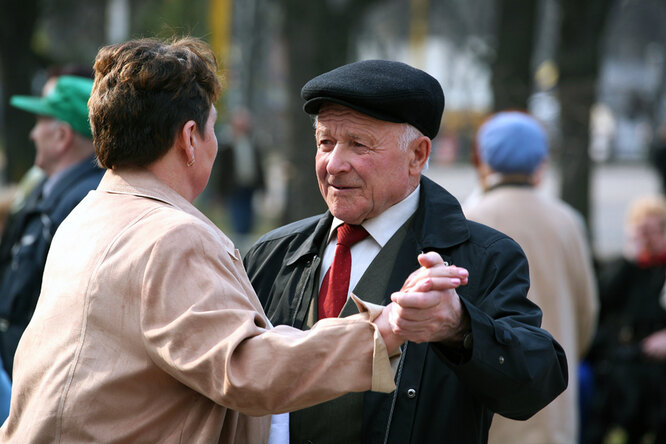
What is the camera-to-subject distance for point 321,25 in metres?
9.52

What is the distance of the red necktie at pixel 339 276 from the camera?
2.90 m

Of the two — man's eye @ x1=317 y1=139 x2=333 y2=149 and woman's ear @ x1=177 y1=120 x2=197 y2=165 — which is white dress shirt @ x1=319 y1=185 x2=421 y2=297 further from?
woman's ear @ x1=177 y1=120 x2=197 y2=165

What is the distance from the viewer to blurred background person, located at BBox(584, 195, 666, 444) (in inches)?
247

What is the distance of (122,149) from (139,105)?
0.43 ft

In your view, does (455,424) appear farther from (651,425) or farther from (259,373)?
(651,425)

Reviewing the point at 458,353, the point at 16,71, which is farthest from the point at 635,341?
the point at 16,71

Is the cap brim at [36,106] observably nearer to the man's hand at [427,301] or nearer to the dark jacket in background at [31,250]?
the dark jacket in background at [31,250]

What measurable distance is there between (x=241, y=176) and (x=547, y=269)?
10.7m

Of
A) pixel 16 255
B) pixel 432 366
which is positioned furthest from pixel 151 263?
pixel 16 255

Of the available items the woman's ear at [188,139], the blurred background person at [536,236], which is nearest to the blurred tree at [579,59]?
the blurred background person at [536,236]

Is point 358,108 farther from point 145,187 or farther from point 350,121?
point 145,187

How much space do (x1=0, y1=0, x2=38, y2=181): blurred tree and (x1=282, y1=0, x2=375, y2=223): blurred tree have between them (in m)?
4.95

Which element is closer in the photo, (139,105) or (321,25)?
(139,105)

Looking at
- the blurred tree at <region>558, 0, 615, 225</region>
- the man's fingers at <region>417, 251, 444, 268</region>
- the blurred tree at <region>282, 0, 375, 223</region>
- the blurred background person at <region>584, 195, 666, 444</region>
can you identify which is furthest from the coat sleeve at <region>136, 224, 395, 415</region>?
the blurred tree at <region>558, 0, 615, 225</region>
